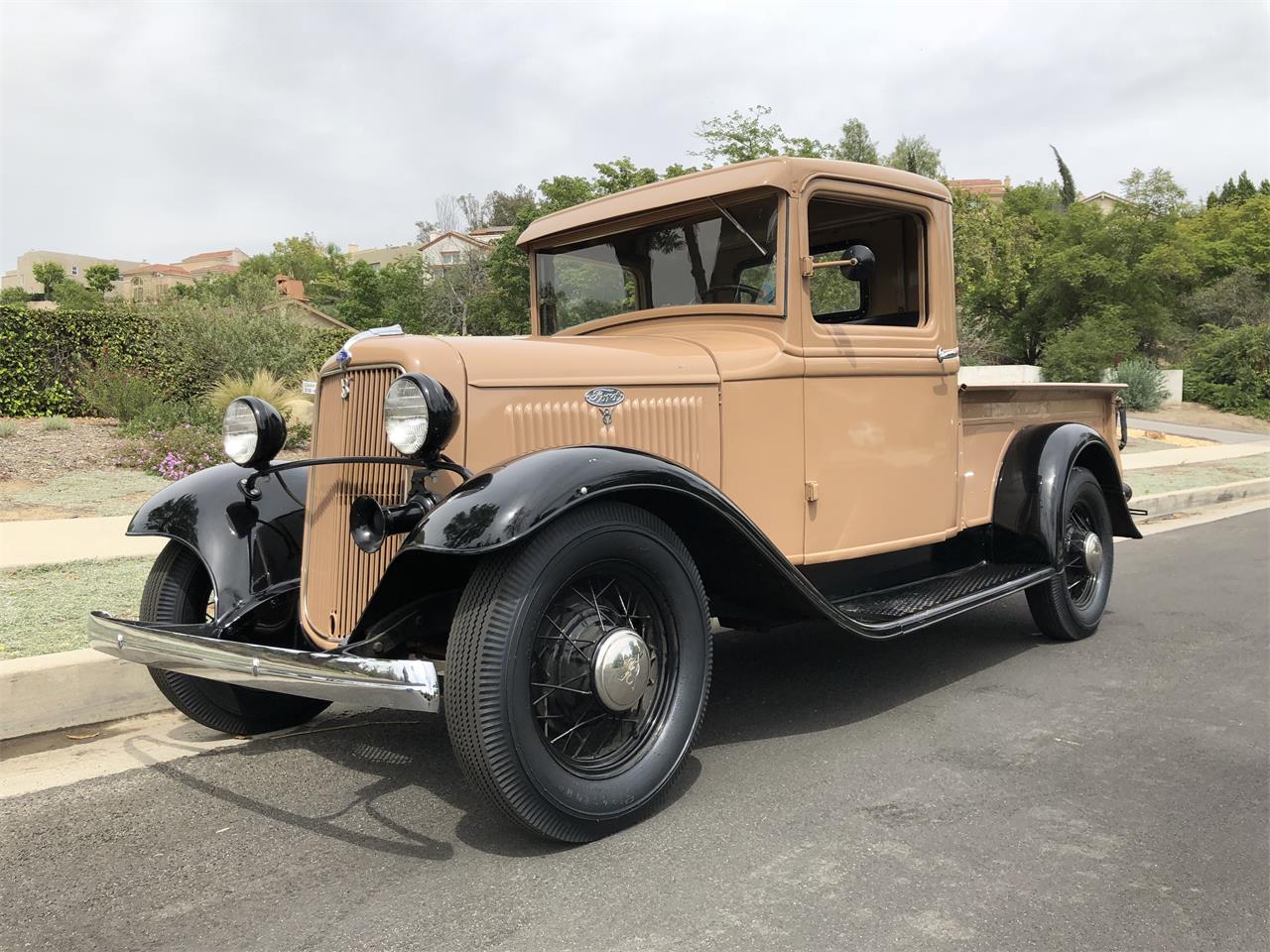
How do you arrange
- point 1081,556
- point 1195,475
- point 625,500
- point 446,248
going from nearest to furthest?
1. point 625,500
2. point 1081,556
3. point 1195,475
4. point 446,248

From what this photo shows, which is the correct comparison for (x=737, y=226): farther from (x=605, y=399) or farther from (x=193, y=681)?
(x=193, y=681)

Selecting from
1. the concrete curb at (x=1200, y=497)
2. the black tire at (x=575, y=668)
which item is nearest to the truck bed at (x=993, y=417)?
the black tire at (x=575, y=668)

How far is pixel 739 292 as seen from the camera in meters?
3.76

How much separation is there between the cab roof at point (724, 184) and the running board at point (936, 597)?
1.59 meters

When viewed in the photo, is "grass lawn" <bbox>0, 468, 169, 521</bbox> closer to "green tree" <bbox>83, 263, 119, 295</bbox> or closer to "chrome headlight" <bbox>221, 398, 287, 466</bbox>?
"chrome headlight" <bbox>221, 398, 287, 466</bbox>

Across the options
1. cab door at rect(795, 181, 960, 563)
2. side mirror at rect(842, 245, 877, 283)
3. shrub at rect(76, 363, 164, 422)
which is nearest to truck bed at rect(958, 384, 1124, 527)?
cab door at rect(795, 181, 960, 563)

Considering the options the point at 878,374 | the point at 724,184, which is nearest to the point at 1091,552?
the point at 878,374

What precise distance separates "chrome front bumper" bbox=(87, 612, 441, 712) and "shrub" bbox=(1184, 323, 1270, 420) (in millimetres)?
23336

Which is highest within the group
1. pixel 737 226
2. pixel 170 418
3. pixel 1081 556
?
pixel 737 226

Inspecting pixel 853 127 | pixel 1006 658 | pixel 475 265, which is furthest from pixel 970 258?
pixel 1006 658

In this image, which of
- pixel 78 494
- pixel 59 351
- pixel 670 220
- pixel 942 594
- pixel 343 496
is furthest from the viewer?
pixel 59 351

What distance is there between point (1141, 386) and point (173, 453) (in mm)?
19041

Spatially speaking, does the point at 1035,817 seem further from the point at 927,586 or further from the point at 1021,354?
the point at 1021,354

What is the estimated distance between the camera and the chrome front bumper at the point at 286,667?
230 cm
